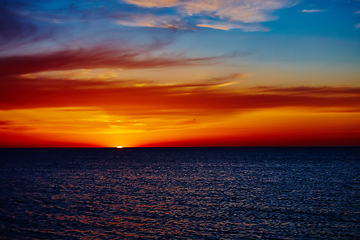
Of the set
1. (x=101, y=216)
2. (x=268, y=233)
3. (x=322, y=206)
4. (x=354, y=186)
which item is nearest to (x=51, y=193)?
(x=101, y=216)

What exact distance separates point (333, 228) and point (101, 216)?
85.2ft

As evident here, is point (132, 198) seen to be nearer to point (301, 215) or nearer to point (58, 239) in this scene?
point (58, 239)

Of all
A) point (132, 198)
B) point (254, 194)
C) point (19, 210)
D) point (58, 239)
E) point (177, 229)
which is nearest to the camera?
point (58, 239)

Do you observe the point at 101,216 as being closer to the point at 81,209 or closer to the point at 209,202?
the point at 81,209

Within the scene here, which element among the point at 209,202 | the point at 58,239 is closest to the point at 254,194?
the point at 209,202

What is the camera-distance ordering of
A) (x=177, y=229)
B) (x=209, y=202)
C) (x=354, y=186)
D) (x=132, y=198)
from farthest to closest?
(x=354, y=186), (x=132, y=198), (x=209, y=202), (x=177, y=229)

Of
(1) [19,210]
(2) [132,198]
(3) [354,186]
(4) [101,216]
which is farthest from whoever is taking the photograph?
(3) [354,186]

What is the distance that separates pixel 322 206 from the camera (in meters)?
46.0

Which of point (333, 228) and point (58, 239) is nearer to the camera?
point (58, 239)

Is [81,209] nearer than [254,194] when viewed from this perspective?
Yes

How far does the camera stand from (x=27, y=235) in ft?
106

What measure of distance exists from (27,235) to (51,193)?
Result: 88.2 feet

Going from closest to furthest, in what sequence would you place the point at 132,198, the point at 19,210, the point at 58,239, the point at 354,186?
1. the point at 58,239
2. the point at 19,210
3. the point at 132,198
4. the point at 354,186

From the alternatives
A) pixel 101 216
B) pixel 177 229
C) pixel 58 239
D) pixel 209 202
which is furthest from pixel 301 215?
pixel 58 239
